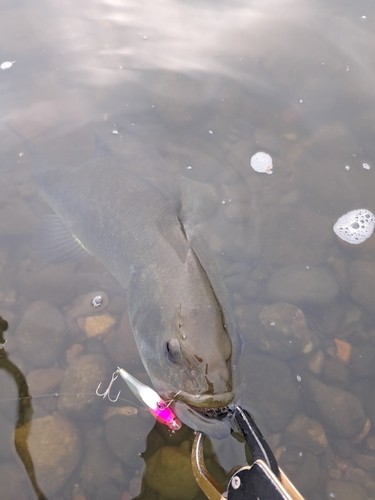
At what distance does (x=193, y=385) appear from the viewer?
2.48 metres

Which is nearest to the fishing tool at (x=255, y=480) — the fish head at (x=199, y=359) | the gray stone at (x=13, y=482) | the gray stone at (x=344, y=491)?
the fish head at (x=199, y=359)

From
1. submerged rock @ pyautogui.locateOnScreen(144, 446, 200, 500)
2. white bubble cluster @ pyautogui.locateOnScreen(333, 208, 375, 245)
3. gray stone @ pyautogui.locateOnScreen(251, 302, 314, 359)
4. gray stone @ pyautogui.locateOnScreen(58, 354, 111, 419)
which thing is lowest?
gray stone @ pyautogui.locateOnScreen(58, 354, 111, 419)

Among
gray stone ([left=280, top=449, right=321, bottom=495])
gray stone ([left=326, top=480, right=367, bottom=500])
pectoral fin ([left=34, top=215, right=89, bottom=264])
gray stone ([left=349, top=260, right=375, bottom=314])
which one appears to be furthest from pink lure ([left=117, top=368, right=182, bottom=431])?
gray stone ([left=349, top=260, right=375, bottom=314])

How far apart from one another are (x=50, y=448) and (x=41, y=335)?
3.57ft

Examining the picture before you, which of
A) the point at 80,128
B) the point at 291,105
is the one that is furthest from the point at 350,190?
the point at 80,128

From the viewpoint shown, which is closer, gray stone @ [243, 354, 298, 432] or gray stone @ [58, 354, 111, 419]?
gray stone @ [243, 354, 298, 432]

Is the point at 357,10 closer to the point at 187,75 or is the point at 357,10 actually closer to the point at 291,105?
the point at 291,105

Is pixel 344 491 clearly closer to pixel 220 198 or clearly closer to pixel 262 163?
pixel 220 198

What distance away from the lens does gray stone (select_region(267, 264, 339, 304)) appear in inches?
163

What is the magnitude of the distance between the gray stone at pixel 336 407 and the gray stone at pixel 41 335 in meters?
2.39

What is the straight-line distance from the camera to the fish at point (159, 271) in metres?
2.48

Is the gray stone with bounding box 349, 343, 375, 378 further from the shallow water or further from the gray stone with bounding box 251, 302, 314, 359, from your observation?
the gray stone with bounding box 251, 302, 314, 359

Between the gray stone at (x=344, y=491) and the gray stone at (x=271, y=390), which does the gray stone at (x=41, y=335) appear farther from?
the gray stone at (x=344, y=491)

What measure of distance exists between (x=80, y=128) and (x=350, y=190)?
11.4ft
